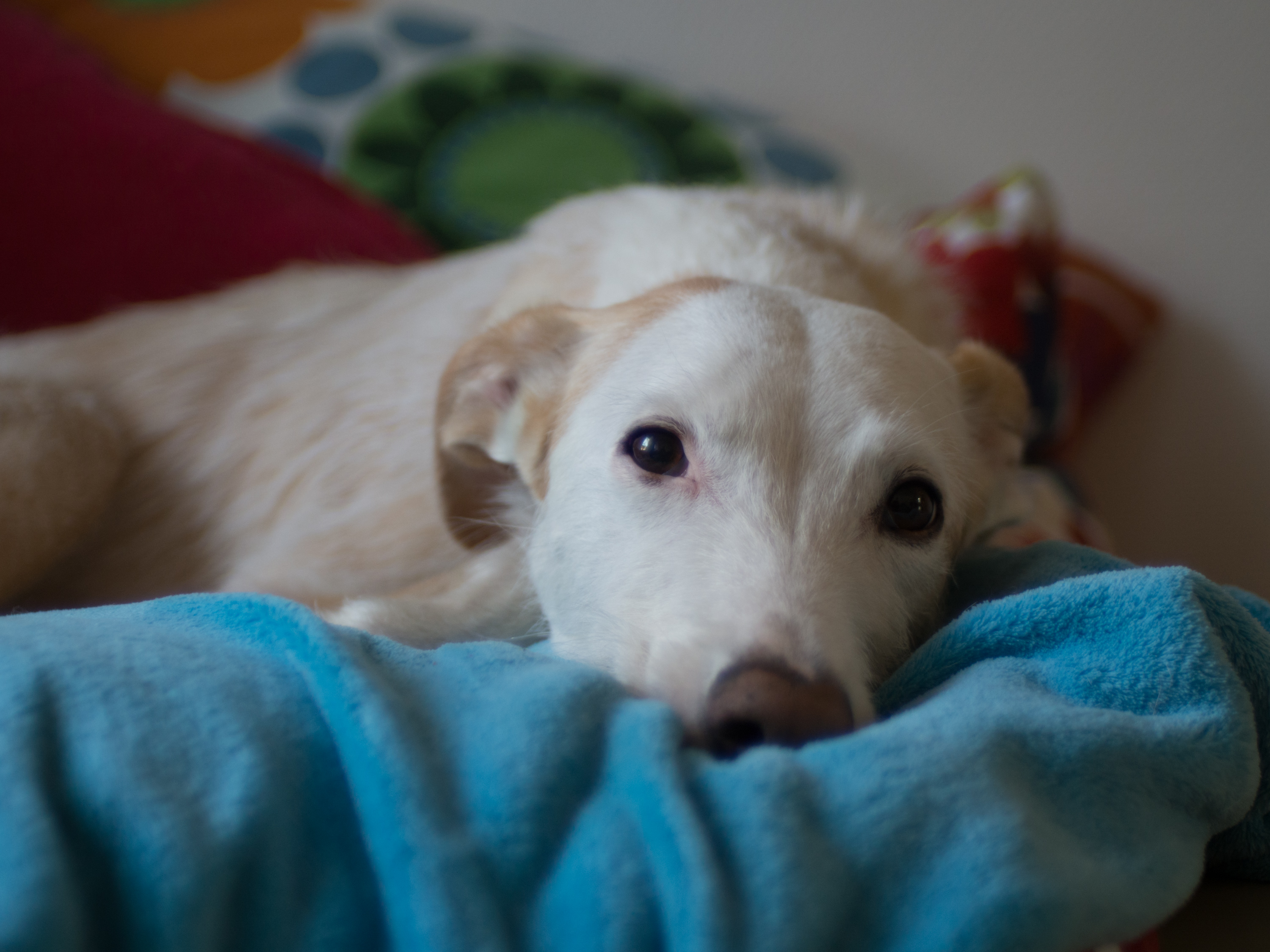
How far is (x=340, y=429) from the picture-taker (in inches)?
89.0

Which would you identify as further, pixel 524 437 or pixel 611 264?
pixel 611 264

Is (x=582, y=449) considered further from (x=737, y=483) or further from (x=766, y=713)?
(x=766, y=713)

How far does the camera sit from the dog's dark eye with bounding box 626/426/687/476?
1399mm

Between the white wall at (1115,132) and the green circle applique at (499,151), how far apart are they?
54 centimetres

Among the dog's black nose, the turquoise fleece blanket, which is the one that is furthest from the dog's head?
the turquoise fleece blanket

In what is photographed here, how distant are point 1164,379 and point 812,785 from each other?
3.25 metres

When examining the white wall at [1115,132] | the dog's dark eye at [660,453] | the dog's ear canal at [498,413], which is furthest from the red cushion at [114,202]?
the dog's dark eye at [660,453]

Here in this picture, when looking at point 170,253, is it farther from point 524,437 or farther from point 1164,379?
point 1164,379

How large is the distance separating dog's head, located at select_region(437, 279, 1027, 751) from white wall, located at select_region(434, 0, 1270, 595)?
7.00 feet

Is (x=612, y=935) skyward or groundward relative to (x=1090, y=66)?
groundward

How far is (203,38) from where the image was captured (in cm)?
358

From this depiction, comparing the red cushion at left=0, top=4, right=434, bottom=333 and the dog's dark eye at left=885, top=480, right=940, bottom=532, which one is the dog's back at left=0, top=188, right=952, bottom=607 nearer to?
the red cushion at left=0, top=4, right=434, bottom=333

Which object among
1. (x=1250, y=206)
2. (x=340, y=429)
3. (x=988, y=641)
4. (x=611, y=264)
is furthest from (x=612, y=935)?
(x=1250, y=206)

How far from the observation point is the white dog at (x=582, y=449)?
Result: 49.1 inches
